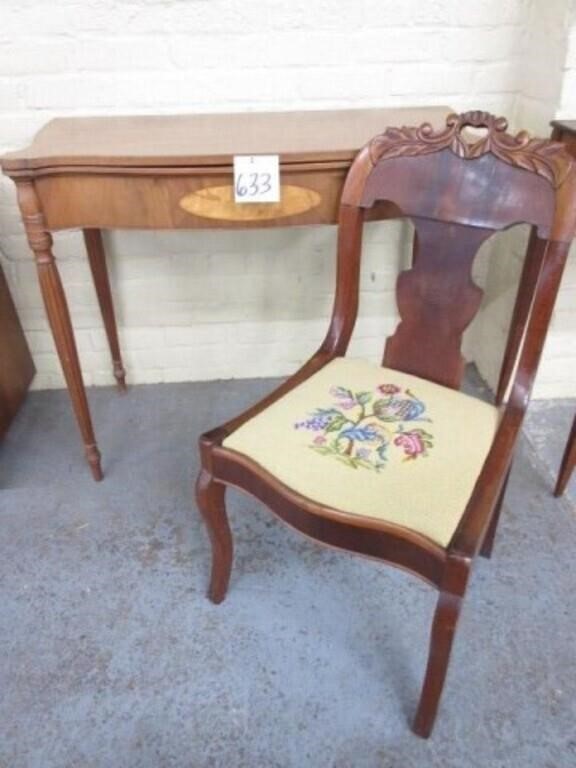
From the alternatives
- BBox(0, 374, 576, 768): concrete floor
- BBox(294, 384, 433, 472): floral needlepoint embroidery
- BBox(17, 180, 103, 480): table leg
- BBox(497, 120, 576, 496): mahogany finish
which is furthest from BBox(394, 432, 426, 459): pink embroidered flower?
BBox(17, 180, 103, 480): table leg

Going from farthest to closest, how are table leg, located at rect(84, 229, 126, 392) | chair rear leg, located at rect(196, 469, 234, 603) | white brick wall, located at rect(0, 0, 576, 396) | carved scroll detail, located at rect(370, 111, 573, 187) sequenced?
table leg, located at rect(84, 229, 126, 392), white brick wall, located at rect(0, 0, 576, 396), chair rear leg, located at rect(196, 469, 234, 603), carved scroll detail, located at rect(370, 111, 573, 187)

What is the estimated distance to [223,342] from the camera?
5.89 ft

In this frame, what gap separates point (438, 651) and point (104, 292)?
1229 millimetres

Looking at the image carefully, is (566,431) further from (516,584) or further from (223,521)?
(223,521)

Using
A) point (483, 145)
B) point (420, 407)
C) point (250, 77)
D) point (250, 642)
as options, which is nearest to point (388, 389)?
point (420, 407)

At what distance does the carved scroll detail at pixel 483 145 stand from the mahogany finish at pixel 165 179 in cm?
8

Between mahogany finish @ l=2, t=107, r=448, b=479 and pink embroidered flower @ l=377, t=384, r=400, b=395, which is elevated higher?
mahogany finish @ l=2, t=107, r=448, b=479

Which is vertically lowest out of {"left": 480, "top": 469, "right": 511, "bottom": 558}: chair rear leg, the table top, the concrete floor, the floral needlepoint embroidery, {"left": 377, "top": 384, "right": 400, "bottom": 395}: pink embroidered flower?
the concrete floor

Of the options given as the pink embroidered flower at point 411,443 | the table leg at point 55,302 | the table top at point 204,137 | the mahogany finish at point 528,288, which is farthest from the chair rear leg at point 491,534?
the table leg at point 55,302

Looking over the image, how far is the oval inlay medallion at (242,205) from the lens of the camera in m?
1.07

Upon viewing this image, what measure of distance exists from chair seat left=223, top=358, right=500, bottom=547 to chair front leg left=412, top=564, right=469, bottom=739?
71mm

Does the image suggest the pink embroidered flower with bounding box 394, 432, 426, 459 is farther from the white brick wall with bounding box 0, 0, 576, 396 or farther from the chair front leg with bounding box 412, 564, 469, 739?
the white brick wall with bounding box 0, 0, 576, 396

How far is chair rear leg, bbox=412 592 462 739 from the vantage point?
2.54 ft

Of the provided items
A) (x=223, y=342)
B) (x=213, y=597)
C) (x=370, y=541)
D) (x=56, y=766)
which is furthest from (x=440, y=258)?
(x=56, y=766)
